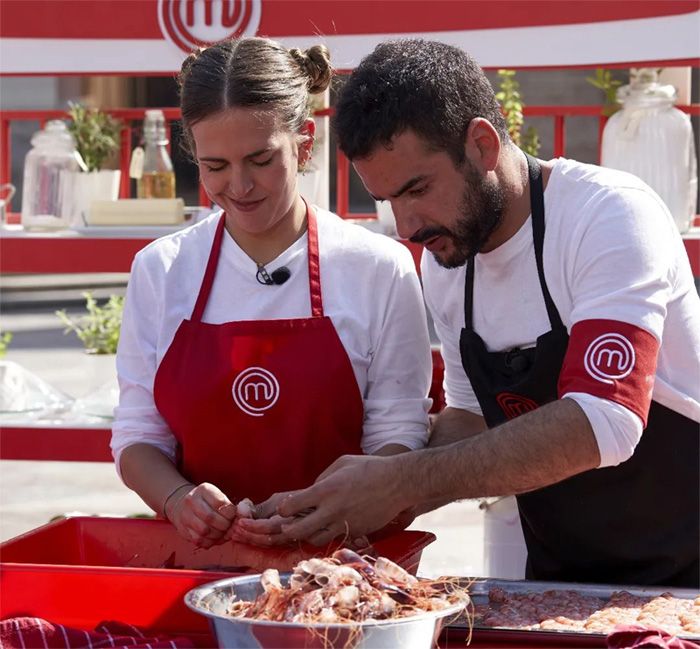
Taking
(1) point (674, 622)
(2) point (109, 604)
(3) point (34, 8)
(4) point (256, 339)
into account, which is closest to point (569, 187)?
(4) point (256, 339)

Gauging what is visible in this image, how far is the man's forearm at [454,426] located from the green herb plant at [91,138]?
5.69 feet

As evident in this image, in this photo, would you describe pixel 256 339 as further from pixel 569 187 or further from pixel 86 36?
pixel 86 36

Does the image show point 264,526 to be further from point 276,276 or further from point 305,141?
point 305,141

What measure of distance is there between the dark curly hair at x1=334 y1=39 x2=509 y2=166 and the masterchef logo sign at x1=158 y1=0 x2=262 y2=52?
1.44m

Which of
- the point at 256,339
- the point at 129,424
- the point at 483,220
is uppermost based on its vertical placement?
the point at 483,220

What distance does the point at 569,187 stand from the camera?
6.46ft

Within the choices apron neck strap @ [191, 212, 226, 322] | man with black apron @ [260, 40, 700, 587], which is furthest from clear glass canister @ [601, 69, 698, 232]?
apron neck strap @ [191, 212, 226, 322]

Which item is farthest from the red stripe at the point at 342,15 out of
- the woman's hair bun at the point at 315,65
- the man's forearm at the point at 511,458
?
the man's forearm at the point at 511,458

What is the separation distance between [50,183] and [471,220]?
77.2 inches

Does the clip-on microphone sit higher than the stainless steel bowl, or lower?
higher

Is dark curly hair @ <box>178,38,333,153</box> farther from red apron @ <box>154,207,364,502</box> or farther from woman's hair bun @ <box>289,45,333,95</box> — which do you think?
red apron @ <box>154,207,364,502</box>

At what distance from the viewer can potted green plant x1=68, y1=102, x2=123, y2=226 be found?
3.58 metres

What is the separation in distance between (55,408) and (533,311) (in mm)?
2033

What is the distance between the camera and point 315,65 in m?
2.18
